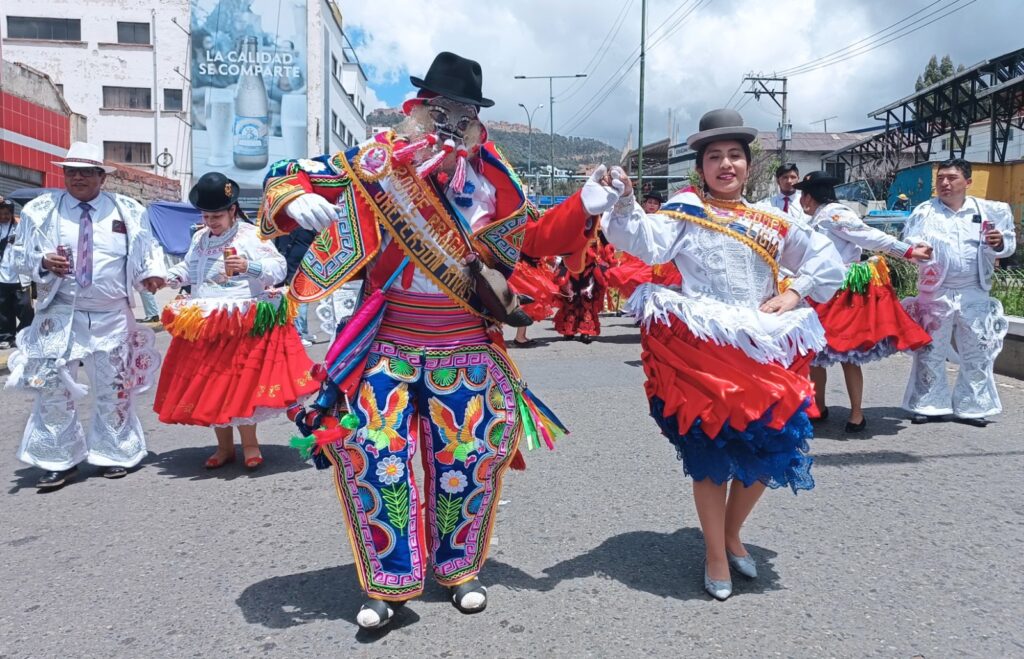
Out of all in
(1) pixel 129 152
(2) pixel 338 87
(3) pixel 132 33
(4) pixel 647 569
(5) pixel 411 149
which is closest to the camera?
(5) pixel 411 149

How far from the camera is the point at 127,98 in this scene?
136 feet

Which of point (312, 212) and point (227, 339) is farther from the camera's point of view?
point (227, 339)

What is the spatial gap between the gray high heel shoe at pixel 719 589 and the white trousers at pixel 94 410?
4020 millimetres

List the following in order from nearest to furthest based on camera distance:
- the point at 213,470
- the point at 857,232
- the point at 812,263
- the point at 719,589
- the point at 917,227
Answer: the point at 719,589 → the point at 812,263 → the point at 213,470 → the point at 857,232 → the point at 917,227

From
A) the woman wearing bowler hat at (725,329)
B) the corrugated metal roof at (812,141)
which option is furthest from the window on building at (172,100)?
the woman wearing bowler hat at (725,329)

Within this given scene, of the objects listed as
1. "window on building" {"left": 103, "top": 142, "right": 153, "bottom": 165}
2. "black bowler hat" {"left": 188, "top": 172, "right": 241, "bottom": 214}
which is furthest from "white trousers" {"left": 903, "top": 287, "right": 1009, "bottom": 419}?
"window on building" {"left": 103, "top": 142, "right": 153, "bottom": 165}

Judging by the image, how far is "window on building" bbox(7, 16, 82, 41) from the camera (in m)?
41.5

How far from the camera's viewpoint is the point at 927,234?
21.5 feet

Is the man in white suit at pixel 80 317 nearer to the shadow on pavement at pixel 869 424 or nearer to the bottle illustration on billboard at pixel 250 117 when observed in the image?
the shadow on pavement at pixel 869 424

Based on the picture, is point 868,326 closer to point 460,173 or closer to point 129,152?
point 460,173

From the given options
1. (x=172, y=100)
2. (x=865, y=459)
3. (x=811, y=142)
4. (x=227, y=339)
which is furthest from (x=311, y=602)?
(x=811, y=142)

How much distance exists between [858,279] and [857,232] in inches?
34.4

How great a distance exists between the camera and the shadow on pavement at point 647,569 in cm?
350

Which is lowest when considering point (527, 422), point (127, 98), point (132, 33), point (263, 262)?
point (527, 422)
